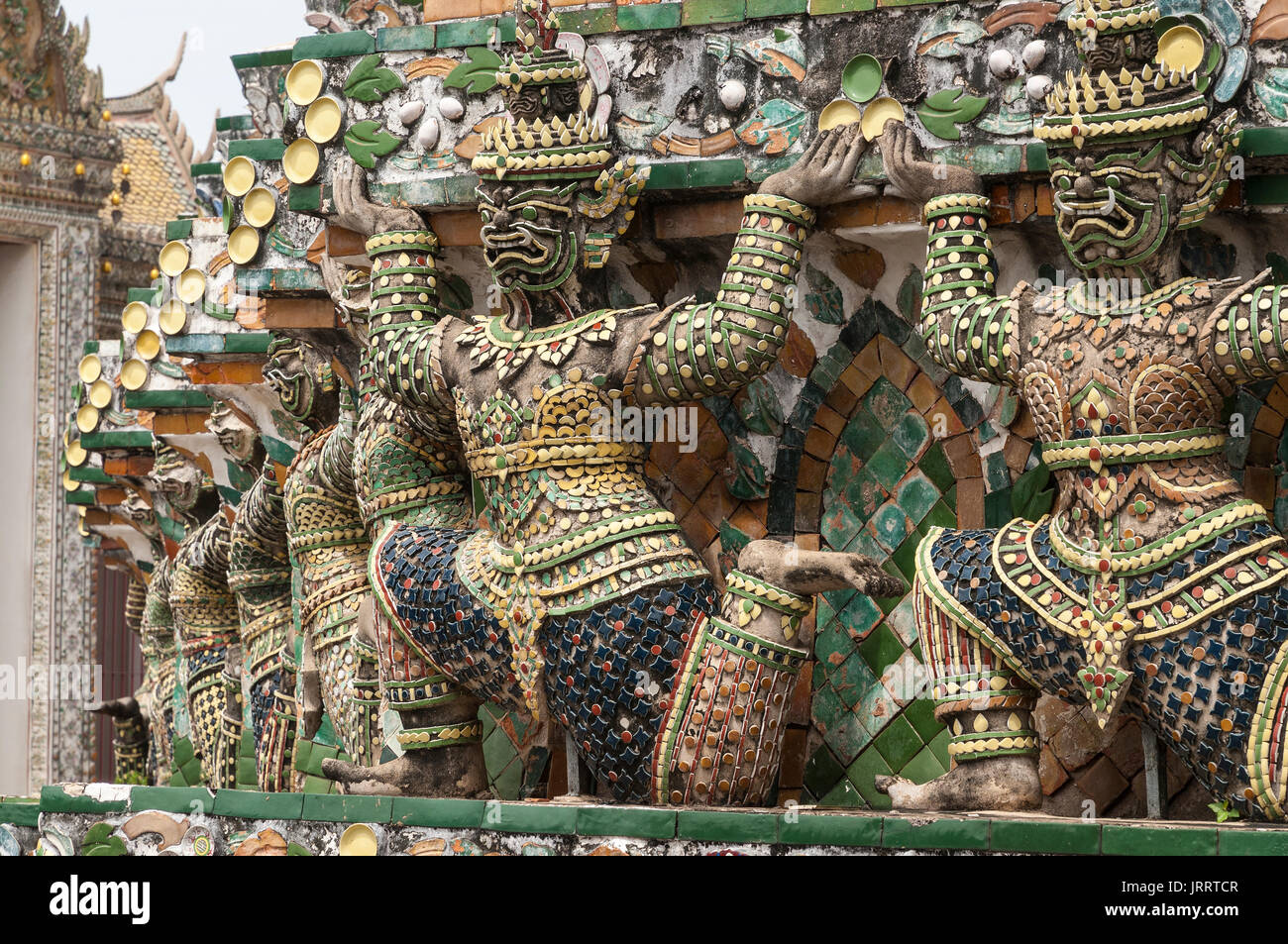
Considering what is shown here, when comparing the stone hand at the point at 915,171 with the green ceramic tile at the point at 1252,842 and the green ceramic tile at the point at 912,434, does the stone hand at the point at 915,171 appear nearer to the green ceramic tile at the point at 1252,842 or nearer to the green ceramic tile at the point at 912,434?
the green ceramic tile at the point at 912,434

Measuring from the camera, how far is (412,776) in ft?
25.3

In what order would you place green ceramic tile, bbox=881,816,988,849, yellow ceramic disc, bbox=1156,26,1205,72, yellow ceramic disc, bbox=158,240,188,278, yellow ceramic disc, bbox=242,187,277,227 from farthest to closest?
yellow ceramic disc, bbox=158,240,188,278, yellow ceramic disc, bbox=242,187,277,227, yellow ceramic disc, bbox=1156,26,1205,72, green ceramic tile, bbox=881,816,988,849

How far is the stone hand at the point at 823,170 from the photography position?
7211mm

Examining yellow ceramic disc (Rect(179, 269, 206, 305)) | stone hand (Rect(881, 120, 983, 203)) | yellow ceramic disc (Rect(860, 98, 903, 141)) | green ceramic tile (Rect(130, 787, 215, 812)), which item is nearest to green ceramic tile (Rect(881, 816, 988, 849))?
stone hand (Rect(881, 120, 983, 203))

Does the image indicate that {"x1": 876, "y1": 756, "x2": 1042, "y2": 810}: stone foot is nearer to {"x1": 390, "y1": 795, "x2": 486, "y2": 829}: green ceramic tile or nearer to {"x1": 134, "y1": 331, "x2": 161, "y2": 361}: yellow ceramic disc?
{"x1": 390, "y1": 795, "x2": 486, "y2": 829}: green ceramic tile

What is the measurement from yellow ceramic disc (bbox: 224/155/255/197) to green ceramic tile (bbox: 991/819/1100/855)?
16.9 feet

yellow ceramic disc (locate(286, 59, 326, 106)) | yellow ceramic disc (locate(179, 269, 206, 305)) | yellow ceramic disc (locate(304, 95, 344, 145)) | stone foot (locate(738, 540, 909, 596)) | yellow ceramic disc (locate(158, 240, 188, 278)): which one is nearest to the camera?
stone foot (locate(738, 540, 909, 596))

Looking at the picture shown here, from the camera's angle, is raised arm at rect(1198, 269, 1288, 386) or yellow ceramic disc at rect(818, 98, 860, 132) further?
yellow ceramic disc at rect(818, 98, 860, 132)

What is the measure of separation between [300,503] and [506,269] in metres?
2.46

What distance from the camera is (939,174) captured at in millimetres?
7047

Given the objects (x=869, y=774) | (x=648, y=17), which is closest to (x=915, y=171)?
(x=648, y=17)

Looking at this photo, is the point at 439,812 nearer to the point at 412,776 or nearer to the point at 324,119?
the point at 412,776

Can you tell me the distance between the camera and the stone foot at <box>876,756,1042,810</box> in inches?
260

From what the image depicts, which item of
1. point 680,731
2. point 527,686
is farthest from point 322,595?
point 680,731
